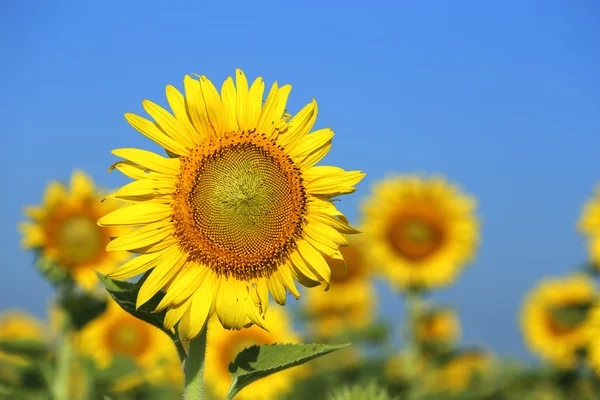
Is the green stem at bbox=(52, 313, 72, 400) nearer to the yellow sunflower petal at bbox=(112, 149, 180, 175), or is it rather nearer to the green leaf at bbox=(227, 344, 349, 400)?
the yellow sunflower petal at bbox=(112, 149, 180, 175)

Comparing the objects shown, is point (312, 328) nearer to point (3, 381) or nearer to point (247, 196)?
point (3, 381)

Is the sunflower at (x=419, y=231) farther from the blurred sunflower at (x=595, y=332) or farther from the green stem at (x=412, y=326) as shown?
the blurred sunflower at (x=595, y=332)

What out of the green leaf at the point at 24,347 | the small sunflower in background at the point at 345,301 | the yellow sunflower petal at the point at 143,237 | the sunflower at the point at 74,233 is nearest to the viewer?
the yellow sunflower petal at the point at 143,237

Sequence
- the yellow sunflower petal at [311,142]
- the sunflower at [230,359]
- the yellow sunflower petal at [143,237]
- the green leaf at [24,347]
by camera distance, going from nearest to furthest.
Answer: the yellow sunflower petal at [143,237], the yellow sunflower petal at [311,142], the green leaf at [24,347], the sunflower at [230,359]

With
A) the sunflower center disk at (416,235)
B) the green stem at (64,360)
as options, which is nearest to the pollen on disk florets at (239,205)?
the green stem at (64,360)

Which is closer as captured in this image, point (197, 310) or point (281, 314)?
point (197, 310)

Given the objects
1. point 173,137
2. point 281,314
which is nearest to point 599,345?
point 281,314

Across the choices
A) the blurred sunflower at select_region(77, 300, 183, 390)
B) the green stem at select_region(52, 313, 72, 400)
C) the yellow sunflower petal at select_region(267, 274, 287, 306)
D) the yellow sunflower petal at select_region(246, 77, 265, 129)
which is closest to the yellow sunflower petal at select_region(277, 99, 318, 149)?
the yellow sunflower petal at select_region(246, 77, 265, 129)
